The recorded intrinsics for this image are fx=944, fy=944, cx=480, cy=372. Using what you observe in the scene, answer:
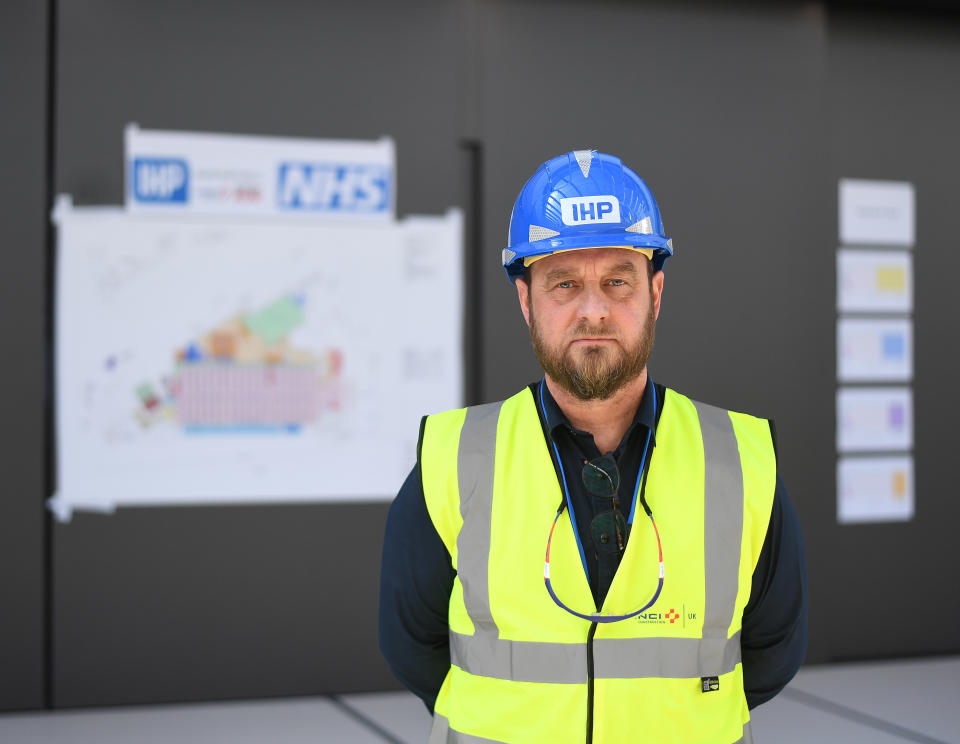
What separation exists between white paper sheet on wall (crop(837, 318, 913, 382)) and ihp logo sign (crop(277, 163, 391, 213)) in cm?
201

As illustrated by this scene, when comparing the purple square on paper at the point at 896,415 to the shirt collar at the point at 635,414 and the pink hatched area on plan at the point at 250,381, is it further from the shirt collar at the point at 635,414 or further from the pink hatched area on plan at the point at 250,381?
the shirt collar at the point at 635,414

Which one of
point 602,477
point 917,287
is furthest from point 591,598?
point 917,287

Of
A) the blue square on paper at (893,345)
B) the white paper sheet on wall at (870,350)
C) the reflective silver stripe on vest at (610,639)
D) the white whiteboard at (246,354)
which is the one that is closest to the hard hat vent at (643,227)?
the reflective silver stripe on vest at (610,639)

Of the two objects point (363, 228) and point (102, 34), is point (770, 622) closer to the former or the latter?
point (363, 228)

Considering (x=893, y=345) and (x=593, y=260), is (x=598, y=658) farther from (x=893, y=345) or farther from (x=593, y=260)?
(x=893, y=345)

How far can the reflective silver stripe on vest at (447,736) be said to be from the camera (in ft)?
4.38

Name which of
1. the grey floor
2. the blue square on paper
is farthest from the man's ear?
the blue square on paper

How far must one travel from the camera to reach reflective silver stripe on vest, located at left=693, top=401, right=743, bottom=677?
1353mm

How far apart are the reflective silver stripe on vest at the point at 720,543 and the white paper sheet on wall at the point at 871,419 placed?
2.78 metres

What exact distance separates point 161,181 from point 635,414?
2.49 m

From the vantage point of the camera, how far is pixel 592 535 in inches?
53.7

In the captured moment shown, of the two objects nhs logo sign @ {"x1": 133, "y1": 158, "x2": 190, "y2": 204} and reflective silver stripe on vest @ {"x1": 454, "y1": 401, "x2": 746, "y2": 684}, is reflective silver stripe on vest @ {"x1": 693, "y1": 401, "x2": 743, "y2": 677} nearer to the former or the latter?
reflective silver stripe on vest @ {"x1": 454, "y1": 401, "x2": 746, "y2": 684}

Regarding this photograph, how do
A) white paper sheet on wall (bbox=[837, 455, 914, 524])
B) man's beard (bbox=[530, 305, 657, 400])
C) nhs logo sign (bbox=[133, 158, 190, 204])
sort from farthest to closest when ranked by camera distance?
1. white paper sheet on wall (bbox=[837, 455, 914, 524])
2. nhs logo sign (bbox=[133, 158, 190, 204])
3. man's beard (bbox=[530, 305, 657, 400])

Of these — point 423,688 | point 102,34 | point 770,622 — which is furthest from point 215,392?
point 770,622
